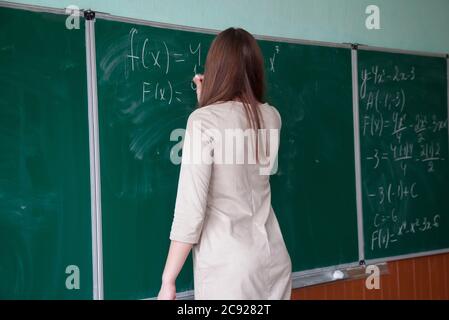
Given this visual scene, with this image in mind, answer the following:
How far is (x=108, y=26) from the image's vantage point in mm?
2182

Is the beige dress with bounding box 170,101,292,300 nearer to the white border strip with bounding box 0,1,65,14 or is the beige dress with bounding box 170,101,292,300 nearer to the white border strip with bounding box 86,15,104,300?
the white border strip with bounding box 86,15,104,300

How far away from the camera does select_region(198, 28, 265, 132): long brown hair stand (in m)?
1.71

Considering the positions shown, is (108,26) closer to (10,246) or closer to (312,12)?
(10,246)

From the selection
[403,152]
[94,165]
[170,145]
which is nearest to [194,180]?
[94,165]

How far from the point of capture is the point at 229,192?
1.70 m

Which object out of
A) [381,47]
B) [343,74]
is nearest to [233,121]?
[343,74]

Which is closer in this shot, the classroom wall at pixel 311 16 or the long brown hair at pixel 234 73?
the long brown hair at pixel 234 73

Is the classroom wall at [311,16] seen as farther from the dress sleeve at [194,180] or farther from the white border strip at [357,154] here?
the dress sleeve at [194,180]

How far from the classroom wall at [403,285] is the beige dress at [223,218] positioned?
3.69ft

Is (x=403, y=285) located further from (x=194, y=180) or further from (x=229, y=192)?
(x=194, y=180)

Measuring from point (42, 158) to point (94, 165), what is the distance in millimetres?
192

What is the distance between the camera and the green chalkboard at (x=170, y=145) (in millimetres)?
2191

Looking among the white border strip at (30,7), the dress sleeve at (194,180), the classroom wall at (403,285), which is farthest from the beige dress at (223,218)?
the classroom wall at (403,285)

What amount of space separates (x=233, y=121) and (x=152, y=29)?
32.0 inches
